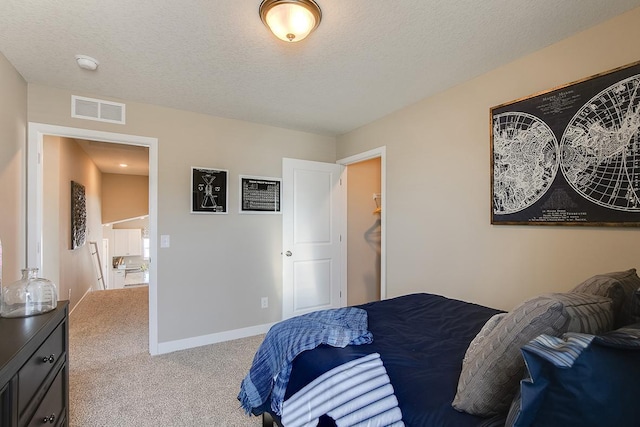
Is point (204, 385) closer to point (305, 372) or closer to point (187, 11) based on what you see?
point (305, 372)

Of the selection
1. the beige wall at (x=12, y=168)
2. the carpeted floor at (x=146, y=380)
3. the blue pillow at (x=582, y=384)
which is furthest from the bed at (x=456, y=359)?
the beige wall at (x=12, y=168)

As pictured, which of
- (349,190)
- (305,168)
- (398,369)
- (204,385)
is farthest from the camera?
(349,190)

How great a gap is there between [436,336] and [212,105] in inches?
112

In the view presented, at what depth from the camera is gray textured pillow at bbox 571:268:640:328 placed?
1186 millimetres

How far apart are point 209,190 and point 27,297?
195cm

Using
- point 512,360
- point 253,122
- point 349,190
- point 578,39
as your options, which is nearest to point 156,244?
point 253,122

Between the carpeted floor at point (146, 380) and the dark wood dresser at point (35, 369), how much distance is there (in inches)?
20.1

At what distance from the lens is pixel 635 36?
169 centimetres

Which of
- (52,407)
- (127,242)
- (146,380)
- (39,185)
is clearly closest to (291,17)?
(52,407)

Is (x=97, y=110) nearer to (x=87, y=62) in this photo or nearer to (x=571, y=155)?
(x=87, y=62)

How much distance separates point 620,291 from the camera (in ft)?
4.20

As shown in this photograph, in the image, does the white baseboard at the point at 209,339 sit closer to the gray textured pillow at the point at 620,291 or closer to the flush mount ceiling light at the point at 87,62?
the flush mount ceiling light at the point at 87,62

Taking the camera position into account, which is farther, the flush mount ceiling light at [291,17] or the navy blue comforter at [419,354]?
the flush mount ceiling light at [291,17]

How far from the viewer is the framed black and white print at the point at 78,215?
459 cm
